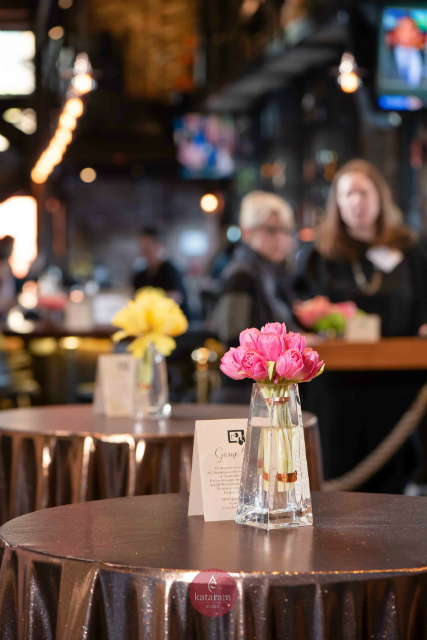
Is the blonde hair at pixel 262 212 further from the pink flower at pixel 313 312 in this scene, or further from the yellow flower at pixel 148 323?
the yellow flower at pixel 148 323

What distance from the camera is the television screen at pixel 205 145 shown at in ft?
37.3

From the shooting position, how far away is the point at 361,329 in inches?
158

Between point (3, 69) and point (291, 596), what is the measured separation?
13.7 m

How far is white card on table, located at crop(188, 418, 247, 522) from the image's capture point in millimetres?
1661

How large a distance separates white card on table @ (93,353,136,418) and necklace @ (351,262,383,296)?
1713 mm

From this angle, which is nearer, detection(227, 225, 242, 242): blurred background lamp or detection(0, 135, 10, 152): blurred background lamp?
detection(227, 225, 242, 242): blurred background lamp

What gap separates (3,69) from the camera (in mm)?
13805

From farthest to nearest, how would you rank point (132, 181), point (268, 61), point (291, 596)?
point (132, 181) < point (268, 61) < point (291, 596)

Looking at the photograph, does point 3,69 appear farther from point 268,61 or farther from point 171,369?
point 171,369

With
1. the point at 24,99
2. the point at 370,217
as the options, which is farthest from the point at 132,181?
the point at 370,217

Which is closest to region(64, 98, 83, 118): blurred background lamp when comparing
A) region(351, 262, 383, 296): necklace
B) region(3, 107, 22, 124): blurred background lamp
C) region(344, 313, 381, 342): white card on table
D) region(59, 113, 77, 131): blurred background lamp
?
region(59, 113, 77, 131): blurred background lamp

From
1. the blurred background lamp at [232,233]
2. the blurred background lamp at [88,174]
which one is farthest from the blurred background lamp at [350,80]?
the blurred background lamp at [88,174]

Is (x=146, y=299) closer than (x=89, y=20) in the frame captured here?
Yes

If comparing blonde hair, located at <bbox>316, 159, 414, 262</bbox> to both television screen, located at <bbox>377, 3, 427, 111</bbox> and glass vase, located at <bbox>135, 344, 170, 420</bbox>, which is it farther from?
glass vase, located at <bbox>135, 344, 170, 420</bbox>
